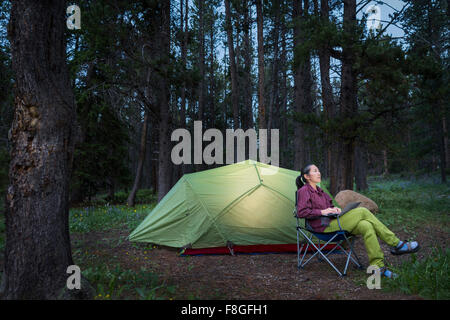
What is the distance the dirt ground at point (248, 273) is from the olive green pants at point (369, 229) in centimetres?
34

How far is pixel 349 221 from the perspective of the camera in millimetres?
3781

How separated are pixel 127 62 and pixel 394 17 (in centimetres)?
708

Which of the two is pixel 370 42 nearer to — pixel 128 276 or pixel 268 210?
pixel 268 210

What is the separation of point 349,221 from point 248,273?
148cm

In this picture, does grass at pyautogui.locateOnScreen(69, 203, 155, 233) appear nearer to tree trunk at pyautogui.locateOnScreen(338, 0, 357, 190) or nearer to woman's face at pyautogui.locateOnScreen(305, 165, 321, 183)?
woman's face at pyautogui.locateOnScreen(305, 165, 321, 183)

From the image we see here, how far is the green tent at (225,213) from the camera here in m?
4.90

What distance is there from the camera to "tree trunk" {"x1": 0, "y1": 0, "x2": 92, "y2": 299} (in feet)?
8.16

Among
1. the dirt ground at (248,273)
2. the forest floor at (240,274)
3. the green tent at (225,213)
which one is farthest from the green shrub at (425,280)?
the green tent at (225,213)

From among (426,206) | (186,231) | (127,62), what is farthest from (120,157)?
(426,206)

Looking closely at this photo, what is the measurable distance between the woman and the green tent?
91cm
